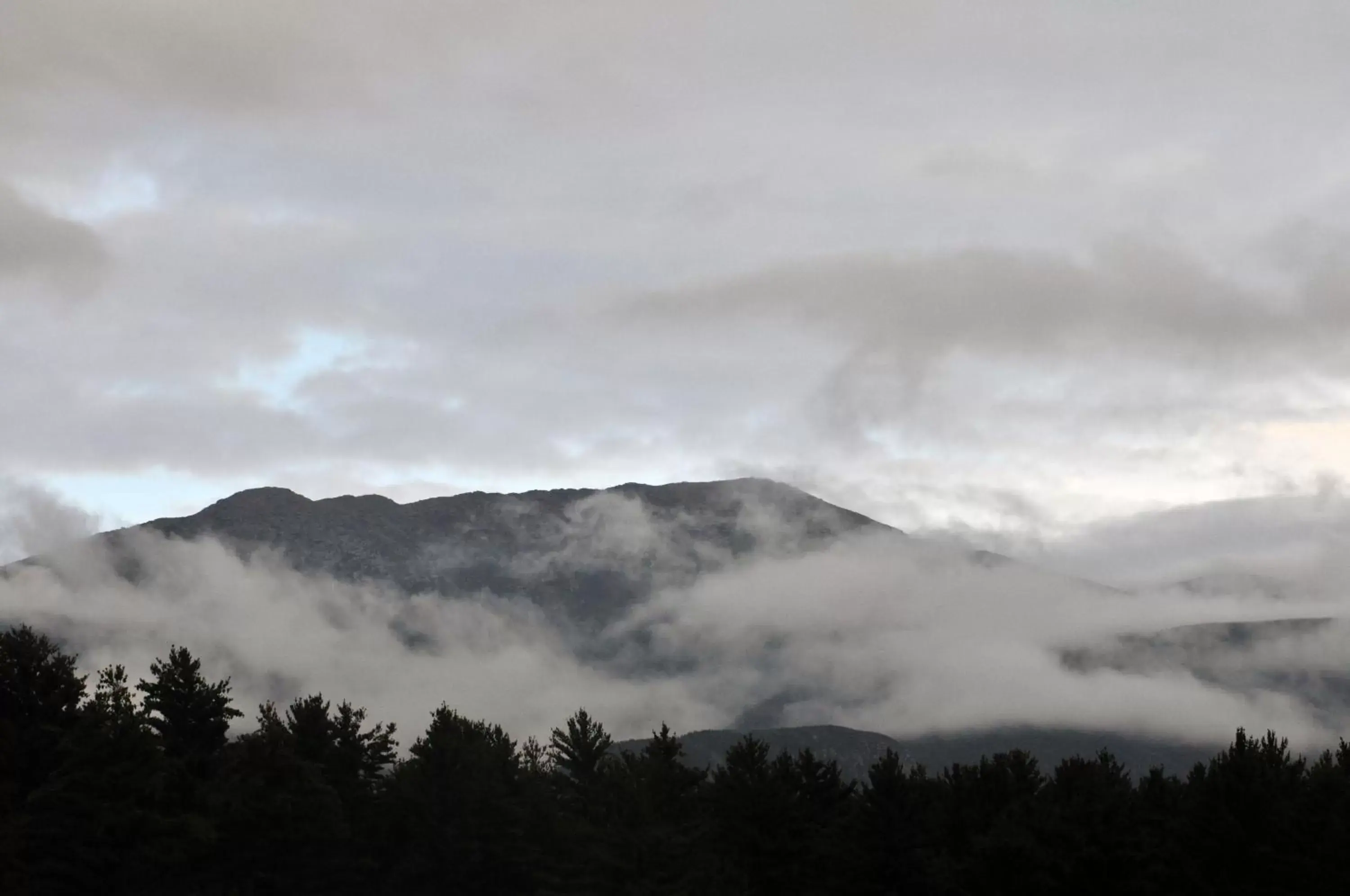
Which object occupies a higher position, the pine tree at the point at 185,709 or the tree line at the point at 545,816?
the pine tree at the point at 185,709

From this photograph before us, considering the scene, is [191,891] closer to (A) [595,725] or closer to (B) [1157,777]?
(A) [595,725]

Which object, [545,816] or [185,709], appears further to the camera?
[545,816]

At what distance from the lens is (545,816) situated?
10469cm

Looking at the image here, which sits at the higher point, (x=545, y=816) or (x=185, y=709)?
(x=185, y=709)

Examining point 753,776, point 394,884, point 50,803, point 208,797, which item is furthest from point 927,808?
point 50,803

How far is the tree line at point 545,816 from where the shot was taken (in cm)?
8462

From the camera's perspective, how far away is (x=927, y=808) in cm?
10200

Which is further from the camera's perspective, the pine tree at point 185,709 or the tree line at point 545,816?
the pine tree at point 185,709

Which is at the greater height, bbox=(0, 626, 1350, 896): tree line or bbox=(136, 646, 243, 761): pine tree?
bbox=(136, 646, 243, 761): pine tree

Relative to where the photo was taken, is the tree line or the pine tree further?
the pine tree

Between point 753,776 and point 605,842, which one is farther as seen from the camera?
point 753,776

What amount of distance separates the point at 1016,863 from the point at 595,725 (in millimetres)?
35240

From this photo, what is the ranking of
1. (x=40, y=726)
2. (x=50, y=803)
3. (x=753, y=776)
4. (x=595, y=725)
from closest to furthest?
(x=50, y=803), (x=40, y=726), (x=753, y=776), (x=595, y=725)

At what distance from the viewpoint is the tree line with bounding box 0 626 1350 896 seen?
8462cm
